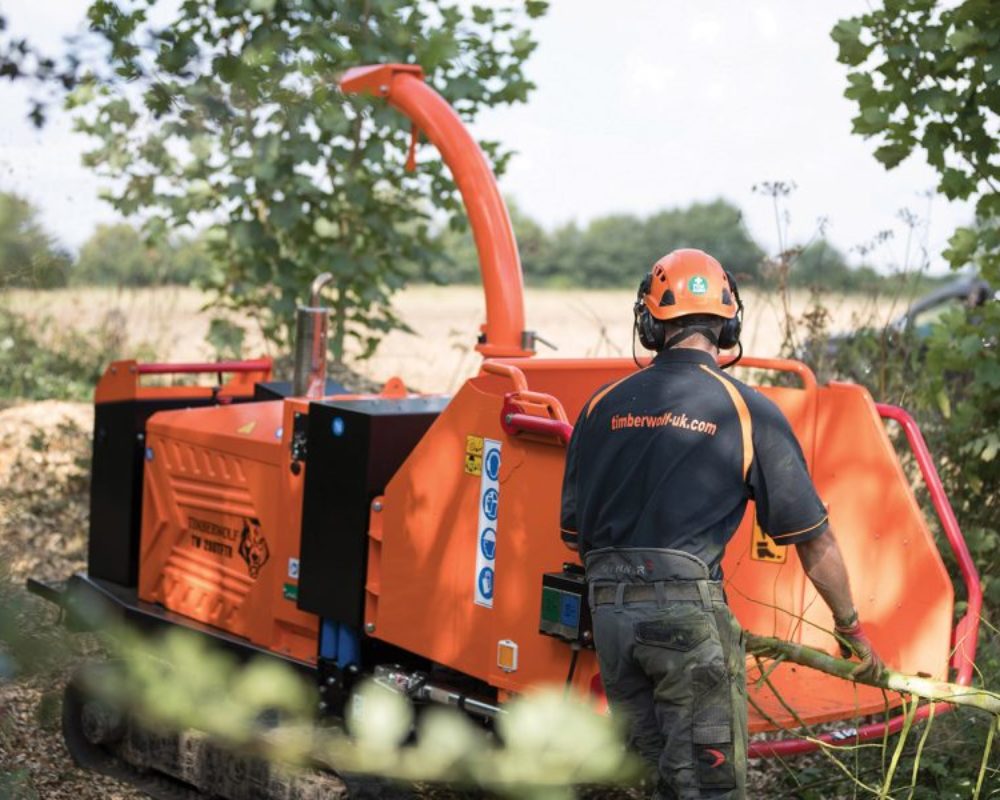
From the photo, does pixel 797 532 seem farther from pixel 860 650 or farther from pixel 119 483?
pixel 119 483

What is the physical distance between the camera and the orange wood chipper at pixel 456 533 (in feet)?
15.3

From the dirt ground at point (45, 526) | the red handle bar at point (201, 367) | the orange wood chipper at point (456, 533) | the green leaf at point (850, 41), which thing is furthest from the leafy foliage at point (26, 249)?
the green leaf at point (850, 41)

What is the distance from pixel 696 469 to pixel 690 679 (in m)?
0.55

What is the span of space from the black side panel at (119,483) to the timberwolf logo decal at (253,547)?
876 millimetres

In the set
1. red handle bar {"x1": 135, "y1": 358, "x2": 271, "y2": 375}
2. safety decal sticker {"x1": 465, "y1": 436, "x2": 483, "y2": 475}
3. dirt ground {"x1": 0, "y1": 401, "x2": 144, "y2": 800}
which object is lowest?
dirt ground {"x1": 0, "y1": 401, "x2": 144, "y2": 800}

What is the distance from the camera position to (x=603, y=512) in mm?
3939

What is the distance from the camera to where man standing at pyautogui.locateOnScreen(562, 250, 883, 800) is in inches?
149

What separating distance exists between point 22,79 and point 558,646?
2293 millimetres

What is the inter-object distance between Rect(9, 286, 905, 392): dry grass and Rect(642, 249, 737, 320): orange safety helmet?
13.3ft

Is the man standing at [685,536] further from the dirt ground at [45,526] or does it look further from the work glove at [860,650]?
the dirt ground at [45,526]

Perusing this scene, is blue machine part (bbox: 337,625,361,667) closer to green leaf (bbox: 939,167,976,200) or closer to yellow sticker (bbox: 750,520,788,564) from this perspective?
yellow sticker (bbox: 750,520,788,564)

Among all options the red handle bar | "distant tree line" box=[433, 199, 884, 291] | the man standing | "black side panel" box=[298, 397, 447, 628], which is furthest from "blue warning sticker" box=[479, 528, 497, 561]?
"distant tree line" box=[433, 199, 884, 291]

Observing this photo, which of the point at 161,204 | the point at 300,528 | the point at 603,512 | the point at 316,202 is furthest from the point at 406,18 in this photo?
the point at 603,512

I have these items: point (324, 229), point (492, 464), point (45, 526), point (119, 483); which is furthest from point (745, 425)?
point (324, 229)
